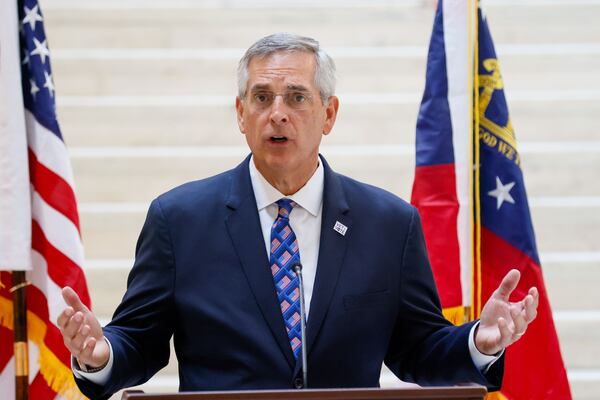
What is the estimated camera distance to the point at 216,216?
7.32 ft

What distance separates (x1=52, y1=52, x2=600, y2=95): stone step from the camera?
5340 millimetres

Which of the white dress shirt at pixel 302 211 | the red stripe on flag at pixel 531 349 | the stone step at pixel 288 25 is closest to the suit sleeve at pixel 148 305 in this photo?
the white dress shirt at pixel 302 211

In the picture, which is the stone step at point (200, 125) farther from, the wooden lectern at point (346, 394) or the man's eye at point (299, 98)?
the wooden lectern at point (346, 394)

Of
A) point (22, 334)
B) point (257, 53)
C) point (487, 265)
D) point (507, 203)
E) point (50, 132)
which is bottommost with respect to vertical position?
point (22, 334)

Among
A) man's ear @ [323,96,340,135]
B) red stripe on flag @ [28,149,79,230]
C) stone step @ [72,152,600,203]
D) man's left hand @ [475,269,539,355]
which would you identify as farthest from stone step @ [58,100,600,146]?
man's left hand @ [475,269,539,355]

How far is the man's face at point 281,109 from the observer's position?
2156 mm

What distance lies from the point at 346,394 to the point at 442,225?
1.78m

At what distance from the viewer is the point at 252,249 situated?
84.5 inches

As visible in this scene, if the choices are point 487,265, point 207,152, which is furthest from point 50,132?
point 207,152

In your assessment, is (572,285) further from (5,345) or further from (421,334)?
(5,345)

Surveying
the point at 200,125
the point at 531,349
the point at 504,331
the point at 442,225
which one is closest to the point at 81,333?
the point at 504,331

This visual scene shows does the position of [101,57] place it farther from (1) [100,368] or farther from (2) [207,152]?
(1) [100,368]

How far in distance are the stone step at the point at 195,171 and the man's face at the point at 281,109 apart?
2894 millimetres

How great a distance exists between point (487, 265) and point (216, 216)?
4.68 feet
